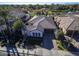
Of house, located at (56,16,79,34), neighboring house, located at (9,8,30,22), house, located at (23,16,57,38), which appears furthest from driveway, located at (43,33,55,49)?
neighboring house, located at (9,8,30,22)

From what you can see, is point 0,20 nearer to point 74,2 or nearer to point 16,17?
point 16,17

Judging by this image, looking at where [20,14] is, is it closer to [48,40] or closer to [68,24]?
[48,40]

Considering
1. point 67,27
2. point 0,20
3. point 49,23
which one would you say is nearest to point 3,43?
point 0,20

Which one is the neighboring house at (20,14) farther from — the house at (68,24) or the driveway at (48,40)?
the house at (68,24)

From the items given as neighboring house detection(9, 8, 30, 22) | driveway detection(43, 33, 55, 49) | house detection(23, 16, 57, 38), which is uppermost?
neighboring house detection(9, 8, 30, 22)

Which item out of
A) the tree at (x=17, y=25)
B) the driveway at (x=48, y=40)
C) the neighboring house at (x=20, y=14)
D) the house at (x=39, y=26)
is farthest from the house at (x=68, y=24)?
the tree at (x=17, y=25)

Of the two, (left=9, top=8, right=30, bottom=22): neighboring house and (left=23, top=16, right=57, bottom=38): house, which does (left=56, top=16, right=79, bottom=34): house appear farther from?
(left=9, top=8, right=30, bottom=22): neighboring house
